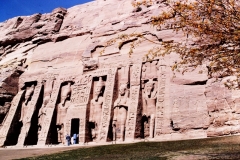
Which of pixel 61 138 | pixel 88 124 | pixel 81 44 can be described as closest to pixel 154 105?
pixel 88 124

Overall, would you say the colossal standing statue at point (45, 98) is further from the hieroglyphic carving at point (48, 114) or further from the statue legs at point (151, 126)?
the statue legs at point (151, 126)

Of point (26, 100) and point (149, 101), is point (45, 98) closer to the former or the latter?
point (26, 100)

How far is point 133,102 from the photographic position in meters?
17.6

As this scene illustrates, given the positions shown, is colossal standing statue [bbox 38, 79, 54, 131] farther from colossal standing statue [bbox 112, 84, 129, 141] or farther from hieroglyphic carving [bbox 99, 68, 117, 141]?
colossal standing statue [bbox 112, 84, 129, 141]

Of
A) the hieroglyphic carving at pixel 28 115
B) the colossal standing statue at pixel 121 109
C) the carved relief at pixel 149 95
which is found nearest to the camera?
the carved relief at pixel 149 95

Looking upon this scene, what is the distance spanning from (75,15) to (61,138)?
35.5 feet

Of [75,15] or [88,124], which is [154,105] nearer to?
[88,124]

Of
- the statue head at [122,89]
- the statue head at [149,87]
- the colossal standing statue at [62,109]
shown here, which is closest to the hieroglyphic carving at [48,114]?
the colossal standing statue at [62,109]

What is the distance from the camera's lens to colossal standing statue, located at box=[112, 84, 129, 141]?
688 inches

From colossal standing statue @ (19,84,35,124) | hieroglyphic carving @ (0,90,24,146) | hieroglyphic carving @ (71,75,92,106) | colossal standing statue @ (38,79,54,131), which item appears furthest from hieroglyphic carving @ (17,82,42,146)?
hieroglyphic carving @ (71,75,92,106)

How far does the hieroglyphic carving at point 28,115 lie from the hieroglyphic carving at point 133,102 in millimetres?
6999

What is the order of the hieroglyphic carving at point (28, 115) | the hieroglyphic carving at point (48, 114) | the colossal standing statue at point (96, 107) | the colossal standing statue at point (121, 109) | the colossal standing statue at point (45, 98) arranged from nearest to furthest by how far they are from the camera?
the colossal standing statue at point (121, 109), the colossal standing statue at point (96, 107), the hieroglyphic carving at point (48, 114), the hieroglyphic carving at point (28, 115), the colossal standing statue at point (45, 98)

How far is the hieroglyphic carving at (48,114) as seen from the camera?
64.3 feet

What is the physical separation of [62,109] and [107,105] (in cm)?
357
